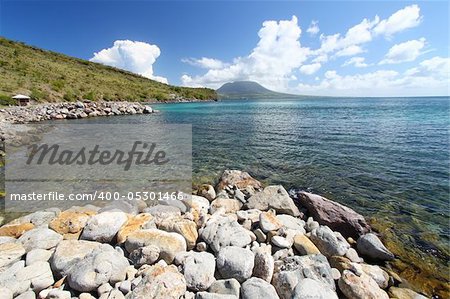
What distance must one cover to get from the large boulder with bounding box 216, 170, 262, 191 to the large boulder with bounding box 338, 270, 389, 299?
573cm

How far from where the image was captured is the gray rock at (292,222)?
22.4 ft

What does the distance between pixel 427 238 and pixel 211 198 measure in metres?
6.86

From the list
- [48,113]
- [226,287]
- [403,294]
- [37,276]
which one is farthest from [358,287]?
[48,113]

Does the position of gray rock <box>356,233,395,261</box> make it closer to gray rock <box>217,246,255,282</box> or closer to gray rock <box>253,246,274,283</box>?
gray rock <box>253,246,274,283</box>

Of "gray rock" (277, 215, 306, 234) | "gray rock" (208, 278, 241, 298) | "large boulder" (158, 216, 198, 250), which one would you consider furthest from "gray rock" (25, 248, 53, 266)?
"gray rock" (277, 215, 306, 234)

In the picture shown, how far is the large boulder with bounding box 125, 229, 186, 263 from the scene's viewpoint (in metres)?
4.87

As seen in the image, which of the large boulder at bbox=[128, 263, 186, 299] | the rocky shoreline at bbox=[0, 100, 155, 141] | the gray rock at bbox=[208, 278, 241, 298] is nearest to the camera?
the large boulder at bbox=[128, 263, 186, 299]

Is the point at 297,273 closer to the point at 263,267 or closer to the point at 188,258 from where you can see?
the point at 263,267

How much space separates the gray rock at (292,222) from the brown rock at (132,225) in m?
3.83

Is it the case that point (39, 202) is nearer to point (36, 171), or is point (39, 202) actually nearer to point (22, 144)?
point (36, 171)

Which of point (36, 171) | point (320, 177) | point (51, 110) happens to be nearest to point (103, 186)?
point (36, 171)

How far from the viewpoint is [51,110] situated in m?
32.7

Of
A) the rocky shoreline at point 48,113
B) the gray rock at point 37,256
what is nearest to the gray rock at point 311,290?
the gray rock at point 37,256

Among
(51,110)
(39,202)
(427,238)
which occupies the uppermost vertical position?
(51,110)
